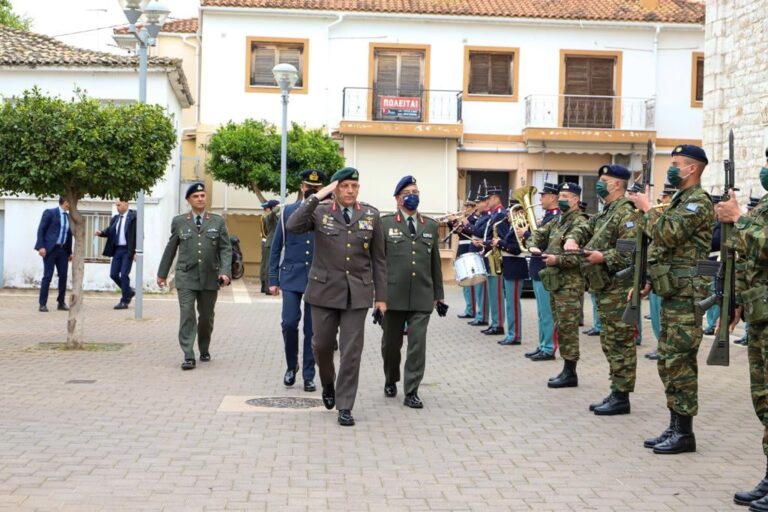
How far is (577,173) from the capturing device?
1323 inches

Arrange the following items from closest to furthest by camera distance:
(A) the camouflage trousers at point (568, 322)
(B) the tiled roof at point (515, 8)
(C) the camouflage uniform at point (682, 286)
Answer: (C) the camouflage uniform at point (682, 286), (A) the camouflage trousers at point (568, 322), (B) the tiled roof at point (515, 8)

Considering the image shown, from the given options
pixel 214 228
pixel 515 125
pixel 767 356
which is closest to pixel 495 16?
pixel 515 125

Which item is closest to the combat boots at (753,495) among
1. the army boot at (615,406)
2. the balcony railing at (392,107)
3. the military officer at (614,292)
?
the military officer at (614,292)

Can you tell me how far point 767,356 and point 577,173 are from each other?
90.3 feet

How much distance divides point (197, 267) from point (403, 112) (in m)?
20.8

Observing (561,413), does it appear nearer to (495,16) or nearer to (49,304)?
(49,304)

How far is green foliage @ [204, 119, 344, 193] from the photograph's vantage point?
95.9ft

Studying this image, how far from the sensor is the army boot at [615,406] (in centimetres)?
952

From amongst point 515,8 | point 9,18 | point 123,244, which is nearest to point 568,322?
point 123,244

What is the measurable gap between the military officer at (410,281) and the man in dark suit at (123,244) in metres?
10.4

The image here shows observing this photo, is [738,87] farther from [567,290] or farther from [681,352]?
[681,352]

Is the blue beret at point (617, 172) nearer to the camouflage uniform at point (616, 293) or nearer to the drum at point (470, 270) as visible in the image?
the camouflage uniform at point (616, 293)

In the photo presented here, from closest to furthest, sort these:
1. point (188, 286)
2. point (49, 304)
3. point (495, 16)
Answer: point (188, 286) → point (49, 304) → point (495, 16)

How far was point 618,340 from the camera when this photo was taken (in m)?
9.38
